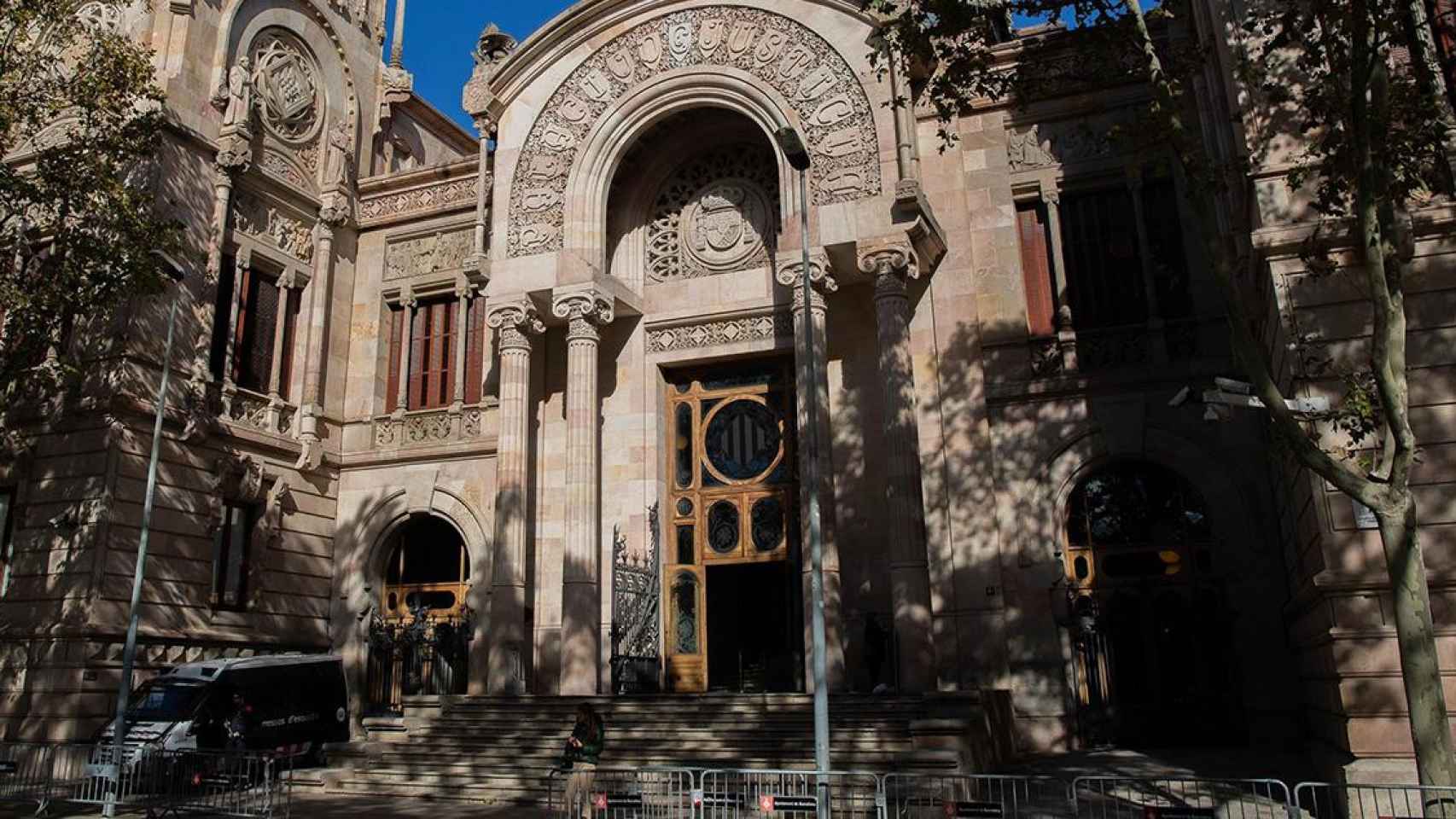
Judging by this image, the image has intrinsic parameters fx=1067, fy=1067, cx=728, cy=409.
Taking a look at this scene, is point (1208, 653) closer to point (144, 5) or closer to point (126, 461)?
point (126, 461)

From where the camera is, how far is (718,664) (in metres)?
21.4

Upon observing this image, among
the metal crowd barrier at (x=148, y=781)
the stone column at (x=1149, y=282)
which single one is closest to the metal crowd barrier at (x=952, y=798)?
the metal crowd barrier at (x=148, y=781)

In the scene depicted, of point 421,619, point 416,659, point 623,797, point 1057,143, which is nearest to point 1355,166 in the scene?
point 623,797

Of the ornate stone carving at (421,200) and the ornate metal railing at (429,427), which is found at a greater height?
the ornate stone carving at (421,200)

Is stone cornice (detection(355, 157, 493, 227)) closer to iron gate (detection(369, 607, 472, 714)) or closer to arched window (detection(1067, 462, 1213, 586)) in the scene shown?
iron gate (detection(369, 607, 472, 714))

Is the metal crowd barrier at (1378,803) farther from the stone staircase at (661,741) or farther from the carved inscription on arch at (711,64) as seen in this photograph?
the carved inscription on arch at (711,64)

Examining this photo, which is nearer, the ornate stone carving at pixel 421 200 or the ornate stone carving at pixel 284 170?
the ornate stone carving at pixel 284 170

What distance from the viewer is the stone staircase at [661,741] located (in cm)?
1439

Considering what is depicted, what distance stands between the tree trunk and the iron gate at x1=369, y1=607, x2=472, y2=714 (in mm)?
17188

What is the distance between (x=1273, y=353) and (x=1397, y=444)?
5714 mm

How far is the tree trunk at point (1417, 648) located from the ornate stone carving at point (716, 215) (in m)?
14.3

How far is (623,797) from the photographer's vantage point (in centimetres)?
1154

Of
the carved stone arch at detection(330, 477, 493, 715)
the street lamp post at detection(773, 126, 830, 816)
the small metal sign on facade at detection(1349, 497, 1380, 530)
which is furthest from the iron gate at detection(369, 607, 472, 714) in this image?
the small metal sign on facade at detection(1349, 497, 1380, 530)

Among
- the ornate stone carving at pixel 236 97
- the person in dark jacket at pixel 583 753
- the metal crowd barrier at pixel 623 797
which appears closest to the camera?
the metal crowd barrier at pixel 623 797
